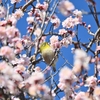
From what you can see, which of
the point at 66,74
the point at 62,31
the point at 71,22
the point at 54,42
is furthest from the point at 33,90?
the point at 71,22

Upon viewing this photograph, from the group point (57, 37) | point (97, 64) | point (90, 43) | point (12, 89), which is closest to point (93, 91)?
point (97, 64)

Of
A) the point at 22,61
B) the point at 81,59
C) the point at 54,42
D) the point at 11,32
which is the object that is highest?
the point at 54,42

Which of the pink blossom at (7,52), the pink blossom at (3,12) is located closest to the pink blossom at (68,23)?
the pink blossom at (3,12)

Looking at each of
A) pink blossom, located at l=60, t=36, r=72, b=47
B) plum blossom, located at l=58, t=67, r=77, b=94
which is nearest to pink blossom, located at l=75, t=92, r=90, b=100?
Result: plum blossom, located at l=58, t=67, r=77, b=94

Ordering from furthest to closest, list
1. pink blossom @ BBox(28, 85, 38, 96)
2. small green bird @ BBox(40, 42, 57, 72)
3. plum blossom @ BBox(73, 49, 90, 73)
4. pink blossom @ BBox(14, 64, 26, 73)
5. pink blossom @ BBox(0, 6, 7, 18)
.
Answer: small green bird @ BBox(40, 42, 57, 72) < pink blossom @ BBox(0, 6, 7, 18) < pink blossom @ BBox(14, 64, 26, 73) < pink blossom @ BBox(28, 85, 38, 96) < plum blossom @ BBox(73, 49, 90, 73)

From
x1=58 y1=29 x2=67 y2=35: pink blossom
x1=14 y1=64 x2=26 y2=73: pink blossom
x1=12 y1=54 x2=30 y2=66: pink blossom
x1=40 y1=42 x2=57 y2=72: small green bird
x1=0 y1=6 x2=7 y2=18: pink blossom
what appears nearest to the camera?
x1=14 y1=64 x2=26 y2=73: pink blossom

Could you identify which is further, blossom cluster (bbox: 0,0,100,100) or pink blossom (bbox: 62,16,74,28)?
pink blossom (bbox: 62,16,74,28)

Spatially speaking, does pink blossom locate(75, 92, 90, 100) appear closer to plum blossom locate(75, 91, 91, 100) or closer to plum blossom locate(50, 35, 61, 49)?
plum blossom locate(75, 91, 91, 100)

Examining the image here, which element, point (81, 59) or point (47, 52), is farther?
point (47, 52)

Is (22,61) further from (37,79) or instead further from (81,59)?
(81,59)

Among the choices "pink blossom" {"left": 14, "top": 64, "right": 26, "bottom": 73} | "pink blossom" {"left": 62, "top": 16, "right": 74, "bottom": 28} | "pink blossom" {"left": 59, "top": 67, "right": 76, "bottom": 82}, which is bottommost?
"pink blossom" {"left": 59, "top": 67, "right": 76, "bottom": 82}

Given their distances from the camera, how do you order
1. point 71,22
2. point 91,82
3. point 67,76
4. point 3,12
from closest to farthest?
1. point 67,76
2. point 91,82
3. point 3,12
4. point 71,22

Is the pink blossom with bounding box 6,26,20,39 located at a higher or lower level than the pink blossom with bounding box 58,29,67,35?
lower

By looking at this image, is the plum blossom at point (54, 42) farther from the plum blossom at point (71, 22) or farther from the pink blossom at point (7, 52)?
the pink blossom at point (7, 52)
